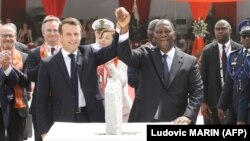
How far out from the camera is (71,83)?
4.72m

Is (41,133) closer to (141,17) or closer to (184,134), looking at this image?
(184,134)

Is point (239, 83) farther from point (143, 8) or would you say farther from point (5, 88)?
point (143, 8)

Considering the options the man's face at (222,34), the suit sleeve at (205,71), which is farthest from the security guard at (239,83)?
the man's face at (222,34)

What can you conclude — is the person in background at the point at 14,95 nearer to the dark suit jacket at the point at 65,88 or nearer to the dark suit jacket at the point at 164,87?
the dark suit jacket at the point at 65,88

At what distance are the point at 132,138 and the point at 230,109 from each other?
288cm

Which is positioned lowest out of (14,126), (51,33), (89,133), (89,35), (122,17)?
(14,126)

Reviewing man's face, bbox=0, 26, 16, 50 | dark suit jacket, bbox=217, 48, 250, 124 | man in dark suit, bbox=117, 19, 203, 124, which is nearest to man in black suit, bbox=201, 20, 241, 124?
dark suit jacket, bbox=217, 48, 250, 124

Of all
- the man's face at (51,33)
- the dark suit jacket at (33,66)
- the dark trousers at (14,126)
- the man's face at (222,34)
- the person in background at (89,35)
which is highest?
the man's face at (51,33)

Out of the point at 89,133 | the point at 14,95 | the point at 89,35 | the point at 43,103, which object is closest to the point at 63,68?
the point at 43,103

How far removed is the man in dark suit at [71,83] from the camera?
4691 millimetres

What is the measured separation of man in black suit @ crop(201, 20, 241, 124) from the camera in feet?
24.3

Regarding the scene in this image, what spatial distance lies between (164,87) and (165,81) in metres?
0.05

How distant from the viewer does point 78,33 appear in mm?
4691

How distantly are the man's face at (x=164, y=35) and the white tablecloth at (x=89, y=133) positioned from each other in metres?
1.01
